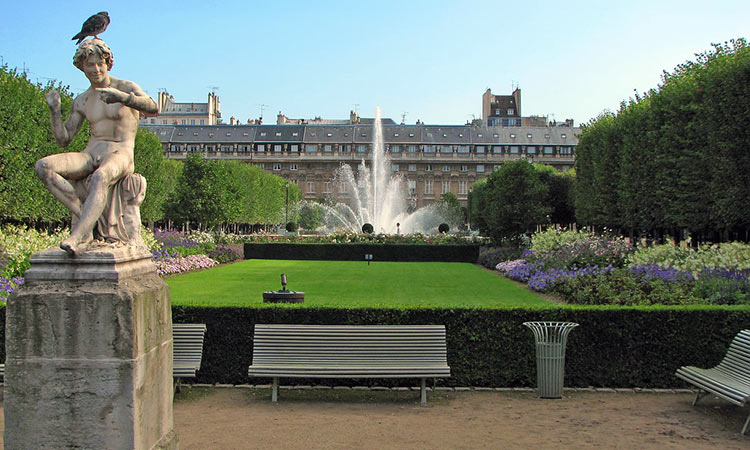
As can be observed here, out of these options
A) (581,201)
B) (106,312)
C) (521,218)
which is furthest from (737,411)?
(581,201)

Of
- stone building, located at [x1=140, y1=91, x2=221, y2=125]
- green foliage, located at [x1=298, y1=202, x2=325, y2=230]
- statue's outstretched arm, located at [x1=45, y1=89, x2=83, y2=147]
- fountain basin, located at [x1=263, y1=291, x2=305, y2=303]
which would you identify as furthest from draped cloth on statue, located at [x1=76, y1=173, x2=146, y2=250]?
stone building, located at [x1=140, y1=91, x2=221, y2=125]

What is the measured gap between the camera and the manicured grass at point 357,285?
14.2 metres

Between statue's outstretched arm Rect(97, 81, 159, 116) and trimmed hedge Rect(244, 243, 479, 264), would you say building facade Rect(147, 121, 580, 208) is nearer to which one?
trimmed hedge Rect(244, 243, 479, 264)

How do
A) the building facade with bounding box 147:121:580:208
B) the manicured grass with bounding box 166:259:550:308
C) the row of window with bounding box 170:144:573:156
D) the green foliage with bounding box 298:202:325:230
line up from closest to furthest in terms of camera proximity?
the manicured grass with bounding box 166:259:550:308 → the green foliage with bounding box 298:202:325:230 → the row of window with bounding box 170:144:573:156 → the building facade with bounding box 147:121:580:208

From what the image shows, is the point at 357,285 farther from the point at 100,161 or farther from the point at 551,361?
the point at 100,161

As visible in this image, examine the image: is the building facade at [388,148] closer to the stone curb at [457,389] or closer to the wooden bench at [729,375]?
the stone curb at [457,389]

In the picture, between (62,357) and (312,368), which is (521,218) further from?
(62,357)

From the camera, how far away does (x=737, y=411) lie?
6.43 meters

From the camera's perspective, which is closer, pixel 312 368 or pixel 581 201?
pixel 312 368

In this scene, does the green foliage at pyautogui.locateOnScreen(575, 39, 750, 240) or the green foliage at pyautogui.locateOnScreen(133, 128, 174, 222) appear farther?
the green foliage at pyautogui.locateOnScreen(133, 128, 174, 222)

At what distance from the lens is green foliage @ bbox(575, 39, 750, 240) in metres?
16.6

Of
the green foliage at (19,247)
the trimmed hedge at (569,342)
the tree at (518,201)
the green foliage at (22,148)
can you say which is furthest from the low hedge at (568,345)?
the tree at (518,201)

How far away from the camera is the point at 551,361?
6.94 metres

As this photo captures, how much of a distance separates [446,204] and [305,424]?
6106cm
